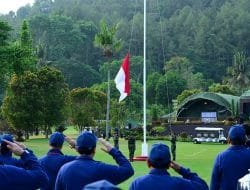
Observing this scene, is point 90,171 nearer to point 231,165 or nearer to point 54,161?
point 54,161

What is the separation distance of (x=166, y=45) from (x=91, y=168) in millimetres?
122687

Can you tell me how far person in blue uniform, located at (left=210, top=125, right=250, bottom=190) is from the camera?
26.1ft

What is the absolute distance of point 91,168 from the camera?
6.21m

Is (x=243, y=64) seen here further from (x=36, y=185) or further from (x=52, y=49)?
(x=36, y=185)

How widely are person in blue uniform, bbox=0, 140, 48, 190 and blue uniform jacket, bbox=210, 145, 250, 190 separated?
3.05 meters

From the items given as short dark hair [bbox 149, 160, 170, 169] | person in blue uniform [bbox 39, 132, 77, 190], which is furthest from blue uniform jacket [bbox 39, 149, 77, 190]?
short dark hair [bbox 149, 160, 170, 169]

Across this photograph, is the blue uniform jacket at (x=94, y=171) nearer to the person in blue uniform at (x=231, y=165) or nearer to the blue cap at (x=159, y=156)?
the blue cap at (x=159, y=156)

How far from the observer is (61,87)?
Answer: 62.1 m

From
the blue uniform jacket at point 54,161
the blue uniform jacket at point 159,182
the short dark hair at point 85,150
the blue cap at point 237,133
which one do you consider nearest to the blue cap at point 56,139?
the blue uniform jacket at point 54,161

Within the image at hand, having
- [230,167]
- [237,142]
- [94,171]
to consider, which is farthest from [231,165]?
[94,171]

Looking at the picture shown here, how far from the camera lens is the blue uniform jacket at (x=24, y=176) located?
Answer: 5.48m

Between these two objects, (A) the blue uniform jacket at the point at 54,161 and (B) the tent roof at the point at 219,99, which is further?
(B) the tent roof at the point at 219,99

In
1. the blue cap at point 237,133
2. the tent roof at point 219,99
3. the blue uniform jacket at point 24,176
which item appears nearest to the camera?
the blue uniform jacket at point 24,176

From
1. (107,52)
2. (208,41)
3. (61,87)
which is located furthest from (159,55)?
(107,52)
